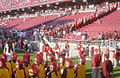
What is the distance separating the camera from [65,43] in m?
18.0

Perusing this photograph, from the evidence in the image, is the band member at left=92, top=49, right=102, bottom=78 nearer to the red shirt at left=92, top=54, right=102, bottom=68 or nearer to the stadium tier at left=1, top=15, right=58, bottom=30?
the red shirt at left=92, top=54, right=102, bottom=68

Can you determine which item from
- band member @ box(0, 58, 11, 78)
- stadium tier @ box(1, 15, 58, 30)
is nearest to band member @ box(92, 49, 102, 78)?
band member @ box(0, 58, 11, 78)

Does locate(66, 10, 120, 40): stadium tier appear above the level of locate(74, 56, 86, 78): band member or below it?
below

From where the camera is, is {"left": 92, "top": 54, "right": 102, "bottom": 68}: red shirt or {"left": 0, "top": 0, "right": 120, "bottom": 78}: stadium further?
{"left": 92, "top": 54, "right": 102, "bottom": 68}: red shirt

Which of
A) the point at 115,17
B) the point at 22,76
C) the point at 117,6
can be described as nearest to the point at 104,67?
the point at 22,76

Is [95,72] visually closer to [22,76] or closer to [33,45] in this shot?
[22,76]

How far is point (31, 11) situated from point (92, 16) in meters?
21.0

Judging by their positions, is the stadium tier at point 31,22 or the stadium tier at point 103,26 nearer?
the stadium tier at point 103,26

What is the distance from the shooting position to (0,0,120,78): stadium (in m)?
7.32

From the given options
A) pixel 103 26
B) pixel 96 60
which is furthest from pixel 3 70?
pixel 103 26

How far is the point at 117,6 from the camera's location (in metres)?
26.0

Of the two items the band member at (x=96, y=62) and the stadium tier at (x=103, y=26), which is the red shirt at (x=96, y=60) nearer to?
the band member at (x=96, y=62)

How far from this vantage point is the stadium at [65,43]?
7316 mm

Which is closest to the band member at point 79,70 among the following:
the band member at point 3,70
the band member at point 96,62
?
the band member at point 96,62
